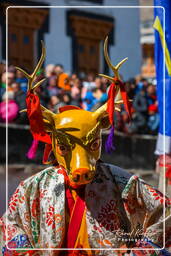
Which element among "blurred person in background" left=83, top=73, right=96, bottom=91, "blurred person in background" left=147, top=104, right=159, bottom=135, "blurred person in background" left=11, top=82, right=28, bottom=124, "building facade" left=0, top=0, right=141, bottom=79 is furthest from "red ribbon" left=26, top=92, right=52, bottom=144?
"blurred person in background" left=147, top=104, right=159, bottom=135

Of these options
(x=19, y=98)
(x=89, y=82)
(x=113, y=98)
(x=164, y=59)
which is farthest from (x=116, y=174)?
(x=89, y=82)

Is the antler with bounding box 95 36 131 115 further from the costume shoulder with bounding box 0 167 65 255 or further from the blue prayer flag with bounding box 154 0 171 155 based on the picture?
the blue prayer flag with bounding box 154 0 171 155

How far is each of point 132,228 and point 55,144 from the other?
1.98 feet

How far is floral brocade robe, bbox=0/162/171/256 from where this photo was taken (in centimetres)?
361

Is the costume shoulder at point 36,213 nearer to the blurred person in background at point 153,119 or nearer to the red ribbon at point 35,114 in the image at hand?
the red ribbon at point 35,114

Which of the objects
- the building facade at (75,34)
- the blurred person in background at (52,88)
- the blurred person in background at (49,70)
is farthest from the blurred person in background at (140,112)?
the blurred person in background at (49,70)

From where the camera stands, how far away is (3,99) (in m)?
9.28

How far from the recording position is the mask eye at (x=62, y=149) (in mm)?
3624

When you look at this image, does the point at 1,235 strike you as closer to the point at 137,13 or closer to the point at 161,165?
the point at 161,165

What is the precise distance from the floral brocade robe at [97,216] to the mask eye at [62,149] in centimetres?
15

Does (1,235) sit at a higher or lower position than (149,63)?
lower

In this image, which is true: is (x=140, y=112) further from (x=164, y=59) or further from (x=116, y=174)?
(x=116, y=174)

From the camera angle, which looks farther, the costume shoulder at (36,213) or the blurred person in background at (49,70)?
the blurred person in background at (49,70)

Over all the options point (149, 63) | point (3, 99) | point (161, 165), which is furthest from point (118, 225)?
point (149, 63)
